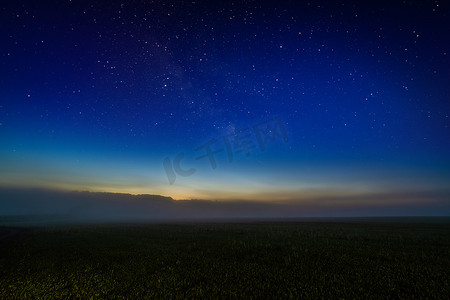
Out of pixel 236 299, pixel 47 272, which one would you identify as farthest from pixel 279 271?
pixel 47 272

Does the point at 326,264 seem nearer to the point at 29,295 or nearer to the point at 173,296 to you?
the point at 173,296

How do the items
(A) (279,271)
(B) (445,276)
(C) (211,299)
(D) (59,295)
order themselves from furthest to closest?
(A) (279,271)
(B) (445,276)
(D) (59,295)
(C) (211,299)

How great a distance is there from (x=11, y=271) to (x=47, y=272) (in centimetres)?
256

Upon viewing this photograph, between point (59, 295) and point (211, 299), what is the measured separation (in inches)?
261

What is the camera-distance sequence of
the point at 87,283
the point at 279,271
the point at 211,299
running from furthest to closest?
the point at 279,271 → the point at 87,283 → the point at 211,299

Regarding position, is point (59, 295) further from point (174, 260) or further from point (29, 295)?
point (174, 260)

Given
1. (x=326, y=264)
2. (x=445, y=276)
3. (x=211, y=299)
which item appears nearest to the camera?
(x=211, y=299)

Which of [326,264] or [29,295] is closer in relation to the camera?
[29,295]

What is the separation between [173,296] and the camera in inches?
356

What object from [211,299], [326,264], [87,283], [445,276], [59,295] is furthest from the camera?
[326,264]

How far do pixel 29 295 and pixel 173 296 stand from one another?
20.7 ft

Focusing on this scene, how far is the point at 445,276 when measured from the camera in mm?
11805

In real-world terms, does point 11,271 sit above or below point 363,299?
below

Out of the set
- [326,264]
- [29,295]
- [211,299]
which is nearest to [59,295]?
[29,295]
